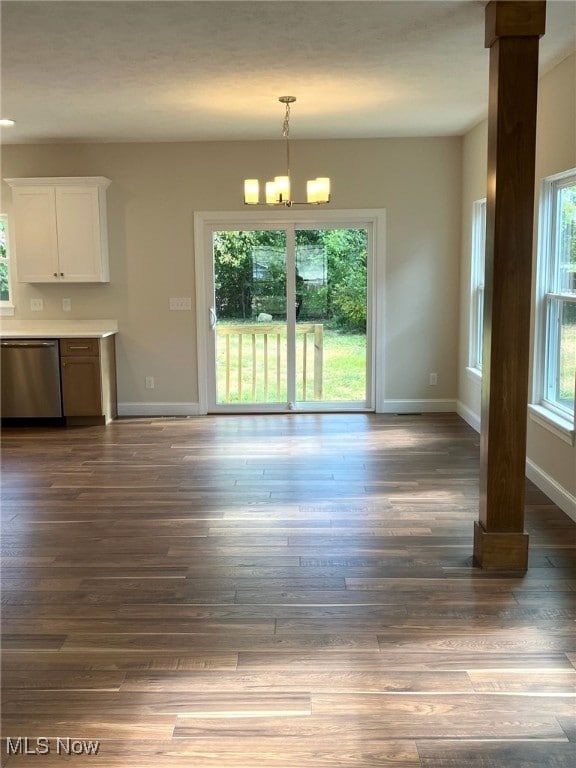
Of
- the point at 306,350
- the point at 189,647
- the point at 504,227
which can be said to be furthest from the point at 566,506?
the point at 306,350

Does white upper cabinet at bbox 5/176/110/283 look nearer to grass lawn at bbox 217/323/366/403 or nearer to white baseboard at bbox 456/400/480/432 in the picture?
grass lawn at bbox 217/323/366/403

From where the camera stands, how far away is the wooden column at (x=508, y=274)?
3.00 meters

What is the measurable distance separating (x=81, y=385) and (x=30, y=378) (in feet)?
1.58

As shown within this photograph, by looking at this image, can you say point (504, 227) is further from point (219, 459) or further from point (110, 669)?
point (219, 459)

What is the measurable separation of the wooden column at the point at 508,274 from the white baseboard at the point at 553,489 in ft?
2.88

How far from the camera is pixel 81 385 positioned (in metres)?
6.48

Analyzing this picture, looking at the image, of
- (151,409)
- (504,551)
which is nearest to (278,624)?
(504,551)

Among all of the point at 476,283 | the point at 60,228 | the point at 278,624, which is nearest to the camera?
the point at 278,624

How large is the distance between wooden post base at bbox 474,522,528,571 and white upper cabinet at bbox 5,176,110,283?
187 inches

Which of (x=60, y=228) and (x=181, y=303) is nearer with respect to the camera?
(x=60, y=228)

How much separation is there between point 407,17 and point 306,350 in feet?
12.9

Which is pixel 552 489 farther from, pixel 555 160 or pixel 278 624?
pixel 278 624

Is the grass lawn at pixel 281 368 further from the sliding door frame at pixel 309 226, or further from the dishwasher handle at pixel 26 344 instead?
the dishwasher handle at pixel 26 344

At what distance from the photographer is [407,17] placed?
341 cm
